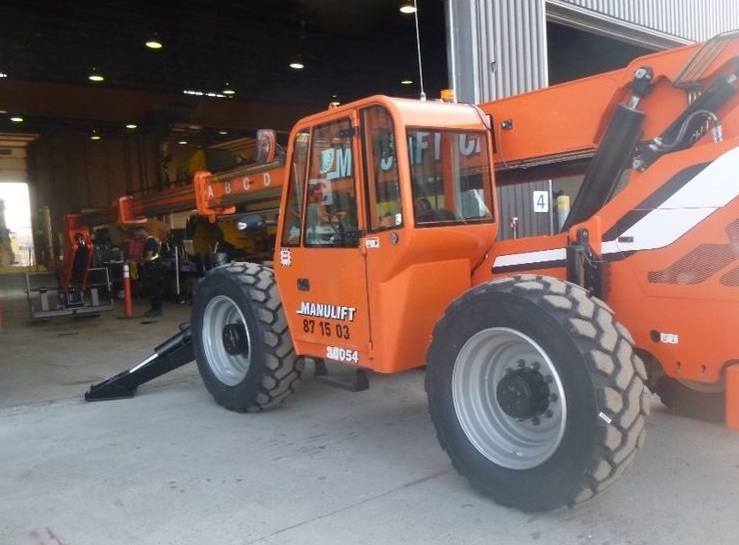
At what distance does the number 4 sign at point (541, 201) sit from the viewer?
8.34 metres

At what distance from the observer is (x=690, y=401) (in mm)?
4812

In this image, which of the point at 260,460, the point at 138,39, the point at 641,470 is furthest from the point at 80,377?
the point at 138,39

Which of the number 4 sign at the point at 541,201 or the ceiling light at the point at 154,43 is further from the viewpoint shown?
the ceiling light at the point at 154,43

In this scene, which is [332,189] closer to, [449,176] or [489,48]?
[449,176]

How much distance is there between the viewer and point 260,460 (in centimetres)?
480

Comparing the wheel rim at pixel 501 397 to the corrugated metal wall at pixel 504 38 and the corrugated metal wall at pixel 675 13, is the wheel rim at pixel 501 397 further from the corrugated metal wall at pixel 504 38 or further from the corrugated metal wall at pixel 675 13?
the corrugated metal wall at pixel 675 13

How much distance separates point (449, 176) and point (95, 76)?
51.6ft

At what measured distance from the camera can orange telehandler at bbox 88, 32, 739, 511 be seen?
3.37 meters

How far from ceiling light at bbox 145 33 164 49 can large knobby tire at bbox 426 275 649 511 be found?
12.6 meters

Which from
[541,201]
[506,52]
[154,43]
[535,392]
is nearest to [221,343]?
[535,392]

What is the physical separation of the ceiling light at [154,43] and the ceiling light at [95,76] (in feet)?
9.25

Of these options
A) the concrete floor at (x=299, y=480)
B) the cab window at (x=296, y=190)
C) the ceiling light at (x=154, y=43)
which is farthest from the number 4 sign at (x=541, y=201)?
the ceiling light at (x=154, y=43)

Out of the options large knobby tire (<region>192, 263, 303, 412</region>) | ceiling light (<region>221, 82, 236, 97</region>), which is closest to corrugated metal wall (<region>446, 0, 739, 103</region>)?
large knobby tire (<region>192, 263, 303, 412</region>)

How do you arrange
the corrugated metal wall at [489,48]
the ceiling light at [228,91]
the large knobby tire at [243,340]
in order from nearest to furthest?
the large knobby tire at [243,340] → the corrugated metal wall at [489,48] → the ceiling light at [228,91]
